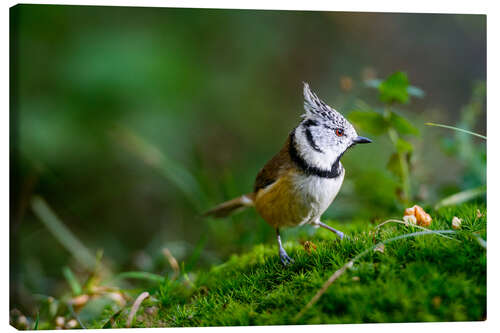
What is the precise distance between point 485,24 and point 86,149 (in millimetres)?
3612

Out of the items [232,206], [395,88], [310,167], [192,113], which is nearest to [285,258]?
[310,167]

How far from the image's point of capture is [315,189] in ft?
9.36

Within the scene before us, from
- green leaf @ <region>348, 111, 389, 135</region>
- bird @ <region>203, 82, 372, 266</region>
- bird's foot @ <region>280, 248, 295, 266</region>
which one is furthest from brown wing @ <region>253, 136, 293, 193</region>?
green leaf @ <region>348, 111, 389, 135</region>

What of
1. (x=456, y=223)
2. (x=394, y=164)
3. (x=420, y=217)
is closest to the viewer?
(x=456, y=223)

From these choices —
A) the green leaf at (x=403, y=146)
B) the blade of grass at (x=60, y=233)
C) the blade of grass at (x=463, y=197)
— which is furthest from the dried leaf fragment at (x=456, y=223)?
the blade of grass at (x=60, y=233)

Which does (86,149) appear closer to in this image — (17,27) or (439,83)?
(17,27)

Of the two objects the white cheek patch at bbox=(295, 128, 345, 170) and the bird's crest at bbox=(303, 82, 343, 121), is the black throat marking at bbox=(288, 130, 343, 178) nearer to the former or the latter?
the white cheek patch at bbox=(295, 128, 345, 170)

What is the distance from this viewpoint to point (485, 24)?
3227mm

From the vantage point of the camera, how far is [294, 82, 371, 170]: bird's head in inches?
112

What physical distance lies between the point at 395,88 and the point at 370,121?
0.29 m

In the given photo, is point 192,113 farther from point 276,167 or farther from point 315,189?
point 315,189

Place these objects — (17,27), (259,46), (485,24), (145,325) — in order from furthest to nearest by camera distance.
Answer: (259,46), (485,24), (17,27), (145,325)

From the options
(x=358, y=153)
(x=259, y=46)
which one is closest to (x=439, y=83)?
(x=358, y=153)

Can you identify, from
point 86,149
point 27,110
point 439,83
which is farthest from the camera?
point 86,149
